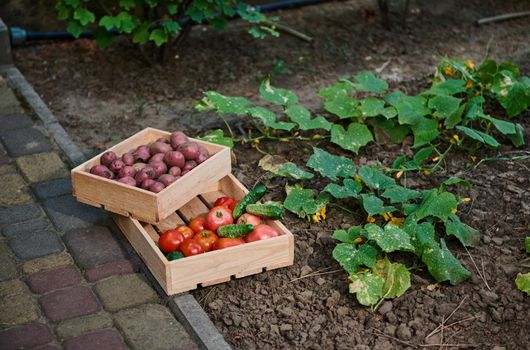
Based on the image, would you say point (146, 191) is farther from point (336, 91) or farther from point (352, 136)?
point (336, 91)

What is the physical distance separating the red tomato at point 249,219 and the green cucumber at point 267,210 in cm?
2

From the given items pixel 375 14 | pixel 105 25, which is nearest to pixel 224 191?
pixel 105 25

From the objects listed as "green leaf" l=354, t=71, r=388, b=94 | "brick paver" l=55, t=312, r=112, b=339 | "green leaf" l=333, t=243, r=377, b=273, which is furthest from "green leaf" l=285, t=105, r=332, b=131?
"brick paver" l=55, t=312, r=112, b=339

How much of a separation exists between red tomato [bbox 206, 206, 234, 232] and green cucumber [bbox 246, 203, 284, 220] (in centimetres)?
12

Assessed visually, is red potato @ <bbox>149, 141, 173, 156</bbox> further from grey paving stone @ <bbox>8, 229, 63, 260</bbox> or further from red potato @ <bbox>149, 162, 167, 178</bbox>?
grey paving stone @ <bbox>8, 229, 63, 260</bbox>

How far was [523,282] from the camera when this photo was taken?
407 cm

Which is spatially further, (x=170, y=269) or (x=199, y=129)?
(x=199, y=129)

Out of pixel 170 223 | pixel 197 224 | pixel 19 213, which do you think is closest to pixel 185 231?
pixel 197 224

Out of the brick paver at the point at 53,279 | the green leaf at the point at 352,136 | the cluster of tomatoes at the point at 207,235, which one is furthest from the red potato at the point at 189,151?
the green leaf at the point at 352,136

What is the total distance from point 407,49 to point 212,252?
11.7ft

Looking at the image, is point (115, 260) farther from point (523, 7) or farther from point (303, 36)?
point (523, 7)

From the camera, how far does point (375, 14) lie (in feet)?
25.0

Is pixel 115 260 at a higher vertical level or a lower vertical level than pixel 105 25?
lower

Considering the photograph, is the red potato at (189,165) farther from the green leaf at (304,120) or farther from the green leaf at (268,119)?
the green leaf at (304,120)
